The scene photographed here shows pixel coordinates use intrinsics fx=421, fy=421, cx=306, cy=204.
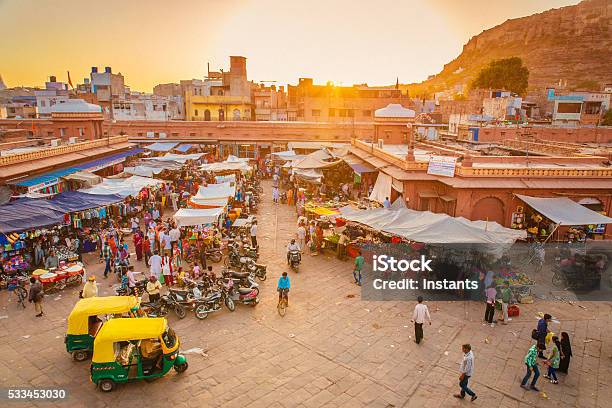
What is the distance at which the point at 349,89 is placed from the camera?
5066 cm

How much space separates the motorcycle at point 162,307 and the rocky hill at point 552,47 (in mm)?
95780

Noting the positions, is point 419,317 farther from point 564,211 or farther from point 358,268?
point 564,211

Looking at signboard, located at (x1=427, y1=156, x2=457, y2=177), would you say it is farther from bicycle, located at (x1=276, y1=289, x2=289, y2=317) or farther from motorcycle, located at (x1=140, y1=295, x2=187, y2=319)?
motorcycle, located at (x1=140, y1=295, x2=187, y2=319)

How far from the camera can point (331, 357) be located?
9.32 metres

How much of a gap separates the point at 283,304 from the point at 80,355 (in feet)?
16.2

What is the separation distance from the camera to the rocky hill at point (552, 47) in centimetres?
9388

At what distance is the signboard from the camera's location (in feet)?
53.3

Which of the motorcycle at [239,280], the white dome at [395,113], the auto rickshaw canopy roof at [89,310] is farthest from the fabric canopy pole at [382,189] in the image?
the auto rickshaw canopy roof at [89,310]

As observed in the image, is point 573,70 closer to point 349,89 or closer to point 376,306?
point 349,89

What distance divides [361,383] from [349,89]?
45823 millimetres

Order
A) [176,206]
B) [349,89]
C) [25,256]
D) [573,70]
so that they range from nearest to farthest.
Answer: [25,256]
[176,206]
[349,89]
[573,70]

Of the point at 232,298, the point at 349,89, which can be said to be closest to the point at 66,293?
the point at 232,298

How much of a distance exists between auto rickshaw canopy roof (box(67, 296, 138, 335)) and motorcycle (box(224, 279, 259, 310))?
287 cm

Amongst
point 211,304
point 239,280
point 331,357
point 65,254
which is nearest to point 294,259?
point 239,280
